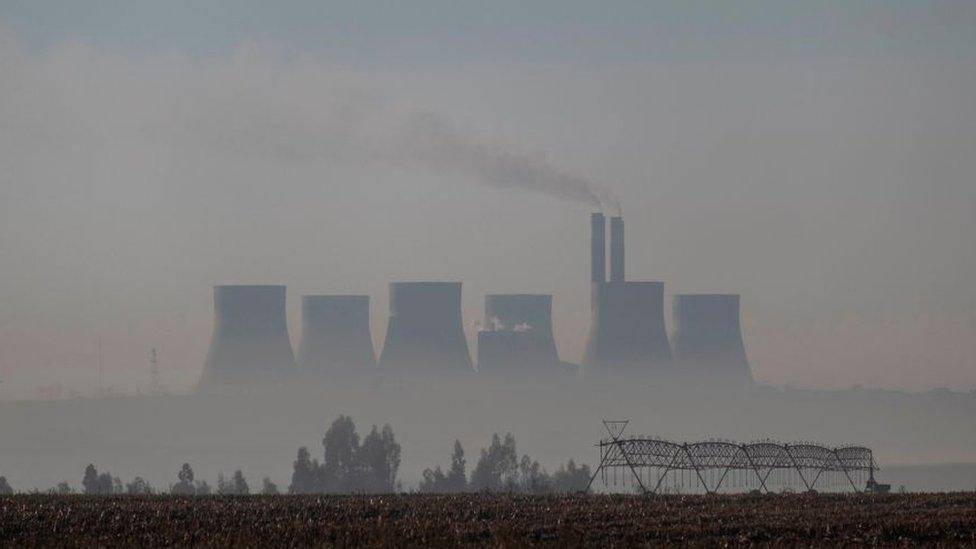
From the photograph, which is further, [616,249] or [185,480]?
[616,249]

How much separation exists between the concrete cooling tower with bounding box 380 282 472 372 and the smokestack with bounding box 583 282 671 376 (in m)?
11.5

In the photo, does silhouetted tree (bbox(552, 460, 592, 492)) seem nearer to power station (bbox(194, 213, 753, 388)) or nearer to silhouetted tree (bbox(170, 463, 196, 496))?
power station (bbox(194, 213, 753, 388))

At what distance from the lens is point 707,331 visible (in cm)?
12800

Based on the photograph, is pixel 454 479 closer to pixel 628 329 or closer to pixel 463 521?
pixel 628 329

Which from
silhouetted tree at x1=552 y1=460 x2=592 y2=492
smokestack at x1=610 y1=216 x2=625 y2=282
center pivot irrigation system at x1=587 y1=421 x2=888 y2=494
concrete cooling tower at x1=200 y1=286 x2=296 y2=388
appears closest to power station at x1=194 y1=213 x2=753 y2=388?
concrete cooling tower at x1=200 y1=286 x2=296 y2=388

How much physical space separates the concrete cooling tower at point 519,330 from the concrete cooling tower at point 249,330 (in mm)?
16516

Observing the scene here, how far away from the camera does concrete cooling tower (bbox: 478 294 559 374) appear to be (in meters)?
131

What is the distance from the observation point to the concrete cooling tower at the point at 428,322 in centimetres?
12275

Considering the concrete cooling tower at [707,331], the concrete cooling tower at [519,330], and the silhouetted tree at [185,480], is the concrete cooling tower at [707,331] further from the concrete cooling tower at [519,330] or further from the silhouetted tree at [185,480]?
the silhouetted tree at [185,480]

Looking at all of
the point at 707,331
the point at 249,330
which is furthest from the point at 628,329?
the point at 249,330

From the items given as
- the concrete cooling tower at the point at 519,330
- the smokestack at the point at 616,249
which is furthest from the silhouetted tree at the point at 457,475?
the smokestack at the point at 616,249

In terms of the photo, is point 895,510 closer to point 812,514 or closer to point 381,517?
point 812,514

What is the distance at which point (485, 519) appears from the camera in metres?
35.3

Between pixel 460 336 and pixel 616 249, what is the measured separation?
26.6 m
